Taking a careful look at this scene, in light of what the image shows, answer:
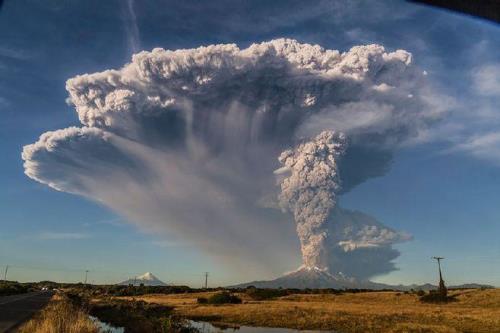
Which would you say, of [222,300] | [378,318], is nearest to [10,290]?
[222,300]

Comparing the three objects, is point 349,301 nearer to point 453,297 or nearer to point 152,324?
point 453,297

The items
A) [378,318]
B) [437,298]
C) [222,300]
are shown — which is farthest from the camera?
[222,300]

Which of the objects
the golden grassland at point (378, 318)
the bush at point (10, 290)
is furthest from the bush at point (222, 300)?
the bush at point (10, 290)

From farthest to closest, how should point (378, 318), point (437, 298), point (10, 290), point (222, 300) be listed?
1. point (10, 290)
2. point (222, 300)
3. point (437, 298)
4. point (378, 318)

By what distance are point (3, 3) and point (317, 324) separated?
1851 inches

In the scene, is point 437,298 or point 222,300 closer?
point 437,298

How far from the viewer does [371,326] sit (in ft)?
137

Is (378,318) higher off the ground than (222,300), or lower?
lower

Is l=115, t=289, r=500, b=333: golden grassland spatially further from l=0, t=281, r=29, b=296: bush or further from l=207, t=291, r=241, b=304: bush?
l=0, t=281, r=29, b=296: bush

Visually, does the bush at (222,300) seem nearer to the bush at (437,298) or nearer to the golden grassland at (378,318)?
the golden grassland at (378,318)

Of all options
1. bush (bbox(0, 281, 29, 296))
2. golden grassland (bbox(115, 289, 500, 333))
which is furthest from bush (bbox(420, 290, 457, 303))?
bush (bbox(0, 281, 29, 296))

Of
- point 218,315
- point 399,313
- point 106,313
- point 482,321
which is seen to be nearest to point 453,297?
point 399,313

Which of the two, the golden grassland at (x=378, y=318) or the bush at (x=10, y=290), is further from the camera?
the bush at (x=10, y=290)

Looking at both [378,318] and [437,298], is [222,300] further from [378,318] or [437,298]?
[378,318]
